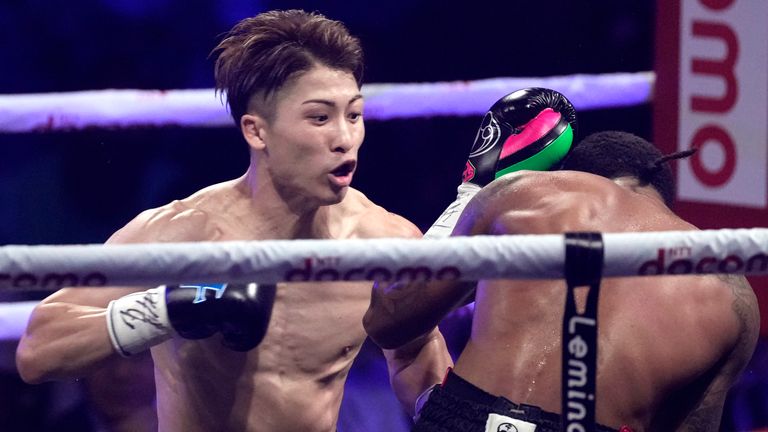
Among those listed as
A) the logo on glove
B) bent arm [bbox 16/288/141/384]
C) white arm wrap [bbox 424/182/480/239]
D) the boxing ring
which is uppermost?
the boxing ring

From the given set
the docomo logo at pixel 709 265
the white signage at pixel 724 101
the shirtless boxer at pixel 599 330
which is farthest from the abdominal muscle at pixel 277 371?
the white signage at pixel 724 101

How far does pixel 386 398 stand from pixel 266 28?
5.53 ft

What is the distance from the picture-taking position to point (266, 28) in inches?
102

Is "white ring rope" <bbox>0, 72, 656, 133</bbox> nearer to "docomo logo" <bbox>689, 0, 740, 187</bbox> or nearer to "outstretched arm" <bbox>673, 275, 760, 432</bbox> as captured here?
"docomo logo" <bbox>689, 0, 740, 187</bbox>

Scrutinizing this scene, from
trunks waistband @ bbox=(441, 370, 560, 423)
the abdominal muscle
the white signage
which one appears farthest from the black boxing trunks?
the white signage

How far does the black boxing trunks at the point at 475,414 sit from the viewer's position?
197cm

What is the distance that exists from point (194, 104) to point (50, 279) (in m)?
2.37

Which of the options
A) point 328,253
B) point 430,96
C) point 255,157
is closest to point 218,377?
point 255,157

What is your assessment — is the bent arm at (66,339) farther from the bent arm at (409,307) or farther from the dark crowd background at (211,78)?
the dark crowd background at (211,78)

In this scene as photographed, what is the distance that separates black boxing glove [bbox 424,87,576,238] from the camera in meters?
2.61

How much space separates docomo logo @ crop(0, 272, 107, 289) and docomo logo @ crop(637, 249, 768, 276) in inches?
28.5

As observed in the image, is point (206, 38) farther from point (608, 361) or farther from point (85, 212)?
point (608, 361)

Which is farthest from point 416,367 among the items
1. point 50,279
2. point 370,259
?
point 50,279

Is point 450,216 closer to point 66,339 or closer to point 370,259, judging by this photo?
point 66,339
